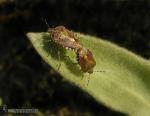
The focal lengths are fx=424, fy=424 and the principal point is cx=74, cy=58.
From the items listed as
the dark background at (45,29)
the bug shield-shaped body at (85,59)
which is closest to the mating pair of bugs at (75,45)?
the bug shield-shaped body at (85,59)

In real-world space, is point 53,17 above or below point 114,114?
above

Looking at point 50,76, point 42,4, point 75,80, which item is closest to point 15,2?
point 42,4

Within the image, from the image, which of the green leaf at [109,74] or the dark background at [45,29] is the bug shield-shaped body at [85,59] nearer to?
the green leaf at [109,74]

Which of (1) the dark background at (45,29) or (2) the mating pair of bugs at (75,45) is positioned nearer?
(2) the mating pair of bugs at (75,45)

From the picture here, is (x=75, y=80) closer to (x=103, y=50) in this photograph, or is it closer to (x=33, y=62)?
(x=103, y=50)

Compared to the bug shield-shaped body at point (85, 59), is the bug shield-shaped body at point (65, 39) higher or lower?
higher

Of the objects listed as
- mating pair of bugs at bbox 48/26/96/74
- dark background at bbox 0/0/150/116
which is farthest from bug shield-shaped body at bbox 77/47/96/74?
dark background at bbox 0/0/150/116

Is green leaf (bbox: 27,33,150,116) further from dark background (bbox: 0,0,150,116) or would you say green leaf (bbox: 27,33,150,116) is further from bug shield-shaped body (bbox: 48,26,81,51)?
dark background (bbox: 0,0,150,116)

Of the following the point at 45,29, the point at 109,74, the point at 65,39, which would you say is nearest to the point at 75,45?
the point at 65,39
